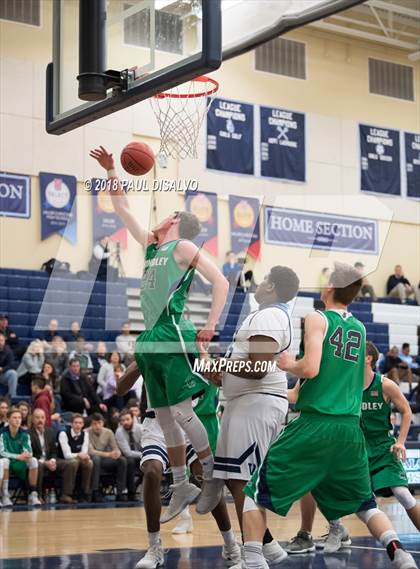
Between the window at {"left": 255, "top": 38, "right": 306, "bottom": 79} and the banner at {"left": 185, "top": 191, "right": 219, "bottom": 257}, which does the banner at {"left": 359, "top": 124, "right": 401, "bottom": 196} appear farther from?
the banner at {"left": 185, "top": 191, "right": 219, "bottom": 257}

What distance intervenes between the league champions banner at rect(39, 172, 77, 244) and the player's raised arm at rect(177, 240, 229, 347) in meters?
12.5

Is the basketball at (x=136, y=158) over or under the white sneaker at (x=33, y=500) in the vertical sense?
over

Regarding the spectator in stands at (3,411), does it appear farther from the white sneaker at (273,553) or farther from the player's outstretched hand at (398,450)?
the white sneaker at (273,553)

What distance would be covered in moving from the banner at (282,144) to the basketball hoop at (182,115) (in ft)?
42.4

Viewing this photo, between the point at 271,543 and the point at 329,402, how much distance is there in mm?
1180

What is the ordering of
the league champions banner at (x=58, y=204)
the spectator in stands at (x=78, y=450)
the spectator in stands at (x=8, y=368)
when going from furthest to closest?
the league champions banner at (x=58, y=204)
the spectator in stands at (x=8, y=368)
the spectator in stands at (x=78, y=450)

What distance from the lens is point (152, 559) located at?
627 centimetres

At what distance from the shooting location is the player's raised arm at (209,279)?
19.9ft

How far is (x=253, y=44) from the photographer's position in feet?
34.8

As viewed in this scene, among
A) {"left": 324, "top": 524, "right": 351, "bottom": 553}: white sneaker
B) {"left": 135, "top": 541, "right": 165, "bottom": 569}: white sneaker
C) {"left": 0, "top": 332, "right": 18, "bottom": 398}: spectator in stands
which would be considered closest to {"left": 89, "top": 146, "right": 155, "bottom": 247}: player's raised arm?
{"left": 135, "top": 541, "right": 165, "bottom": 569}: white sneaker

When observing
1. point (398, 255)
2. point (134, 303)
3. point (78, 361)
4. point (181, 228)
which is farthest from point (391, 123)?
point (181, 228)

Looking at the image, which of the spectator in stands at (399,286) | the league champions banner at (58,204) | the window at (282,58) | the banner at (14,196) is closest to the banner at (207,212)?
the league champions banner at (58,204)

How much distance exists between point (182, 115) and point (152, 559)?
355 cm

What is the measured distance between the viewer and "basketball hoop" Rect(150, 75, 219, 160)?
7.89 metres
